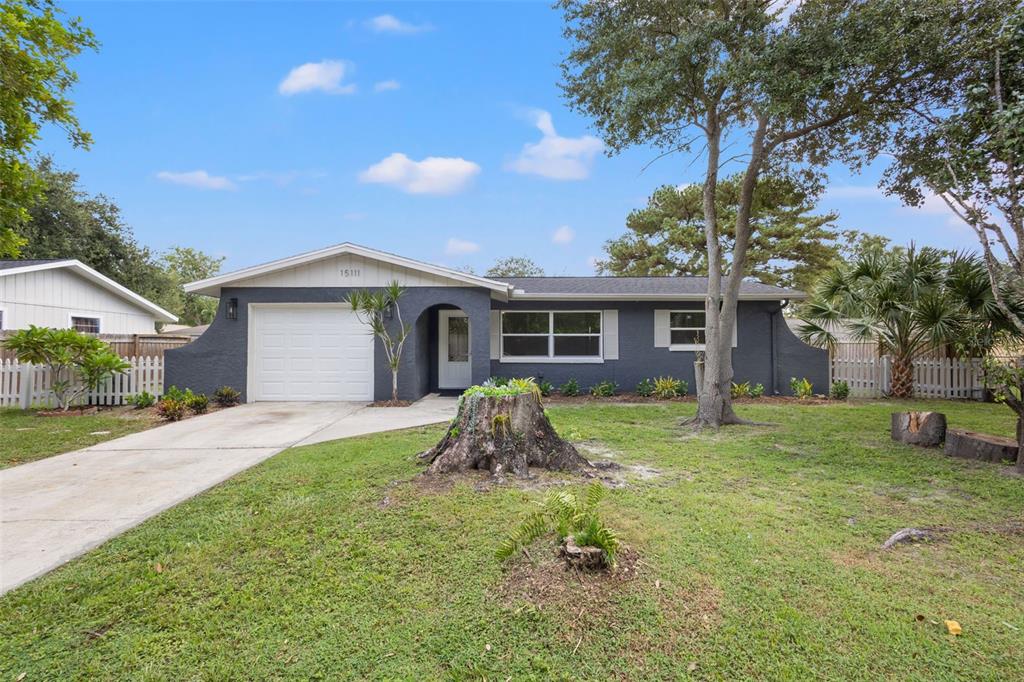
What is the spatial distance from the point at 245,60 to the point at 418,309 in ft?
25.3

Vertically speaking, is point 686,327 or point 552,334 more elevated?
point 686,327

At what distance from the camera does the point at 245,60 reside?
11.7 metres

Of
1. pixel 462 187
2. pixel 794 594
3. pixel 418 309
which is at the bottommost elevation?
pixel 794 594

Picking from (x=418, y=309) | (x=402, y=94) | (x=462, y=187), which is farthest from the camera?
(x=462, y=187)

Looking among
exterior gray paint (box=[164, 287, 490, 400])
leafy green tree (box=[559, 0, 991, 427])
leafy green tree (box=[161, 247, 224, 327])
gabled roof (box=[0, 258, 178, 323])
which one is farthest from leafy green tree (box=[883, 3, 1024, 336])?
leafy green tree (box=[161, 247, 224, 327])

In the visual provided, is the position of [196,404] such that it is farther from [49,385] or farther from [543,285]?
[543,285]

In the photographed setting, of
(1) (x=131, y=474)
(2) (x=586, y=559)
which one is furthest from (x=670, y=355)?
(1) (x=131, y=474)

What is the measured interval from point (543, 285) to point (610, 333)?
2410mm

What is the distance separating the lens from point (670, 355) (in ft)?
40.7

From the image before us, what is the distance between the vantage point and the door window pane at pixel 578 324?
41.2 feet

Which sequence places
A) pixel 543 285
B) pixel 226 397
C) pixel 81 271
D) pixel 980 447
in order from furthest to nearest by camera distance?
pixel 81 271, pixel 543 285, pixel 226 397, pixel 980 447

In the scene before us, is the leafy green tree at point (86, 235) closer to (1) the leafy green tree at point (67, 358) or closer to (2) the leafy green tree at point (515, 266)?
(1) the leafy green tree at point (67, 358)

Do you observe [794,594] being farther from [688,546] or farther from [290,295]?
[290,295]

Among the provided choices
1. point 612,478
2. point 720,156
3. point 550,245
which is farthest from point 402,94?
point 550,245
